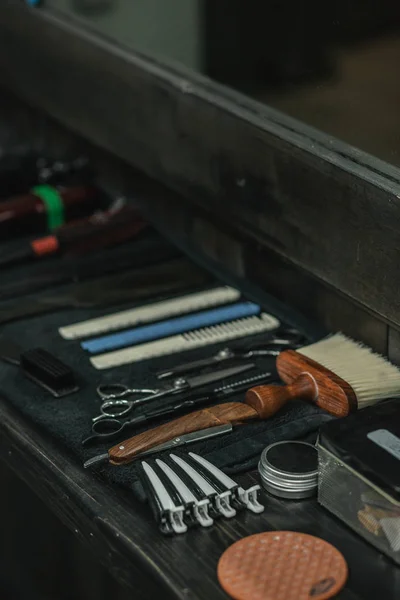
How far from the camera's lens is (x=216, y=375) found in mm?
1447

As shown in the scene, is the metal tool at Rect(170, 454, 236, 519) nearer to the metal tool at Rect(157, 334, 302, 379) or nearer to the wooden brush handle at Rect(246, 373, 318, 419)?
the wooden brush handle at Rect(246, 373, 318, 419)

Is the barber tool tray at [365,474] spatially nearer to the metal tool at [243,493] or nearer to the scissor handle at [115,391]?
the metal tool at [243,493]

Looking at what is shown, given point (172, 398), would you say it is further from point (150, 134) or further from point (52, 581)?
point (150, 134)

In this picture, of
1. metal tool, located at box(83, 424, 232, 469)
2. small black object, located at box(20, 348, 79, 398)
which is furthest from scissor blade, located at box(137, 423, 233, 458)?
small black object, located at box(20, 348, 79, 398)

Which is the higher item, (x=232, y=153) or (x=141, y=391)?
(x=232, y=153)

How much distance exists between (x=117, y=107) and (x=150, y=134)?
0.41 feet

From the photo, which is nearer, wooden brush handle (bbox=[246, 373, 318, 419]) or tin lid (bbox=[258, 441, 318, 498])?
tin lid (bbox=[258, 441, 318, 498])

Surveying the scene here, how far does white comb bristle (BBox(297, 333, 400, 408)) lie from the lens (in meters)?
1.33

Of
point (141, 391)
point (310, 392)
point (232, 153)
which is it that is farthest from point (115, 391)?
point (232, 153)

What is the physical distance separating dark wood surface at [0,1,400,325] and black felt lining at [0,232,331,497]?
0.55 ft

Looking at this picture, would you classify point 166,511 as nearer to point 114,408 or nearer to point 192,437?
point 192,437

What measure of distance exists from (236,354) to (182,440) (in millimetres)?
253

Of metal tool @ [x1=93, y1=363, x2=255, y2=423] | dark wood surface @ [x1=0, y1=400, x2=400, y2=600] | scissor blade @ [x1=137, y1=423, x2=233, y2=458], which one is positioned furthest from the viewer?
metal tool @ [x1=93, y1=363, x2=255, y2=423]

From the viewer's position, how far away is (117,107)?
1927 mm
